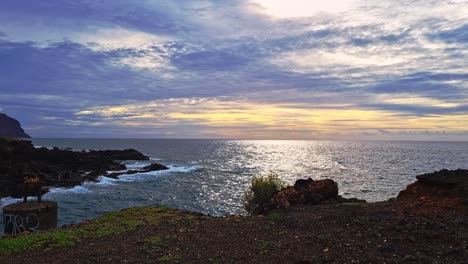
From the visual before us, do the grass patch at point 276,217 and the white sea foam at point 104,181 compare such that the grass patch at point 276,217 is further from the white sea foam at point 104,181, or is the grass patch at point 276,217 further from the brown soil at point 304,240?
the white sea foam at point 104,181

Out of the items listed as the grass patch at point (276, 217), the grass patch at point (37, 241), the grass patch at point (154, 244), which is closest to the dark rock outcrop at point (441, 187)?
the grass patch at point (276, 217)

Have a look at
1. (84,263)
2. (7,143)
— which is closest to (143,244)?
(84,263)

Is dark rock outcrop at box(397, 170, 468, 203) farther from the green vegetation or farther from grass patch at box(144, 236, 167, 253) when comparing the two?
the green vegetation

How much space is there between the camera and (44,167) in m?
55.5

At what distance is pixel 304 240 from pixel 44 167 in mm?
54560

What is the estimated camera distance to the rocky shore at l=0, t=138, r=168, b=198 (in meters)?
44.6

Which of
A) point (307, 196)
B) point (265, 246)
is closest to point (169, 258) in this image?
point (265, 246)

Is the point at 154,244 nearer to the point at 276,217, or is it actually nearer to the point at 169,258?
the point at 169,258

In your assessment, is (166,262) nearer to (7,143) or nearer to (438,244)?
(438,244)

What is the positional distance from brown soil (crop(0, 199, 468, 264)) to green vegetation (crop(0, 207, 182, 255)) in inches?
18.8

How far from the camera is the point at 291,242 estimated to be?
33.2 feet

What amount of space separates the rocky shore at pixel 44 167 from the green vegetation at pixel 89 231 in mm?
27640

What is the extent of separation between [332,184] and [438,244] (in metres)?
7.29

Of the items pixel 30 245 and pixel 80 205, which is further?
pixel 80 205
